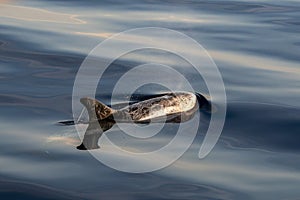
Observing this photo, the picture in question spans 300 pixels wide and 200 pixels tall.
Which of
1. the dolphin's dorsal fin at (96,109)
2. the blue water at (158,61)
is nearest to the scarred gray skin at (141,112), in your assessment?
the dolphin's dorsal fin at (96,109)

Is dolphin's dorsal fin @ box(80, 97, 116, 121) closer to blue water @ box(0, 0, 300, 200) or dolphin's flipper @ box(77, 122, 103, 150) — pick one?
dolphin's flipper @ box(77, 122, 103, 150)

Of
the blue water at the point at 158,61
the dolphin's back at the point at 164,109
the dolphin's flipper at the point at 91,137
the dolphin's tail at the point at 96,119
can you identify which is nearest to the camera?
the blue water at the point at 158,61

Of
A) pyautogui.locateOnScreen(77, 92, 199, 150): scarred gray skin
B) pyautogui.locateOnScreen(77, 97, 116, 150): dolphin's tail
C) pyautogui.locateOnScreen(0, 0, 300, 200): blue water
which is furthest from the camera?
pyautogui.locateOnScreen(77, 92, 199, 150): scarred gray skin

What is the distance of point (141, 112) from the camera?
31.0 ft

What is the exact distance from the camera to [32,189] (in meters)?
6.93

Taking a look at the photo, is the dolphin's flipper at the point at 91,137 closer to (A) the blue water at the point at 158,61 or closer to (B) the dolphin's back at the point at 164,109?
(A) the blue water at the point at 158,61

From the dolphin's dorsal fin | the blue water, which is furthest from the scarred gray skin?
the blue water

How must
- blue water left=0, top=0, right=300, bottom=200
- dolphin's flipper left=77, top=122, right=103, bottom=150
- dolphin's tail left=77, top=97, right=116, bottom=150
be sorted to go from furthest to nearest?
dolphin's tail left=77, top=97, right=116, bottom=150 < dolphin's flipper left=77, top=122, right=103, bottom=150 < blue water left=0, top=0, right=300, bottom=200

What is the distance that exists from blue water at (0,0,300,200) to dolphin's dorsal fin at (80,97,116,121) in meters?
0.33

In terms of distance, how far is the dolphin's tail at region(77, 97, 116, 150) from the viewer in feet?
27.7

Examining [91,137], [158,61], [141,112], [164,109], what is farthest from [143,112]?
[158,61]

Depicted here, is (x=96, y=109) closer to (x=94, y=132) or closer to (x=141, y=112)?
(x=94, y=132)

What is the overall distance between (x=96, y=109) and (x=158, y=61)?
396cm

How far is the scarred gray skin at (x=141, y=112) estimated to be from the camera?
8.61 metres
